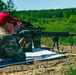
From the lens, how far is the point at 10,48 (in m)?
9.54

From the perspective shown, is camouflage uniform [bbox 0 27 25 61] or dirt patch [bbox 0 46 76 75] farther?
camouflage uniform [bbox 0 27 25 61]

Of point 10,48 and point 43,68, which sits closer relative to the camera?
point 43,68

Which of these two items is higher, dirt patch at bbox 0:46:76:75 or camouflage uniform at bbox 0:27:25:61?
camouflage uniform at bbox 0:27:25:61

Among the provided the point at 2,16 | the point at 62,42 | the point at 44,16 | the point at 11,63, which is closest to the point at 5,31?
the point at 2,16

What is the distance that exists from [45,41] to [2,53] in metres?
7.93

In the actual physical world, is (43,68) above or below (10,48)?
below

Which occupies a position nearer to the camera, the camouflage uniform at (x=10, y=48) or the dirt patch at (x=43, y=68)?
the dirt patch at (x=43, y=68)

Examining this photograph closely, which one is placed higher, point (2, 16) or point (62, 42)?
point (2, 16)

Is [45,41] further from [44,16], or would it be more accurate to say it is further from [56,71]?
[44,16]

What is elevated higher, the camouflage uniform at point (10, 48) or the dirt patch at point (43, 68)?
the camouflage uniform at point (10, 48)

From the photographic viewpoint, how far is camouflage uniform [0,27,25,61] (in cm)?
952

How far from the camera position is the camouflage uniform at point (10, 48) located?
31.2 feet

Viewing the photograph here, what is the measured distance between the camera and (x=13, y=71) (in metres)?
8.55

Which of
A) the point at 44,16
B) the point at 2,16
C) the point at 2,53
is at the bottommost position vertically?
the point at 44,16
